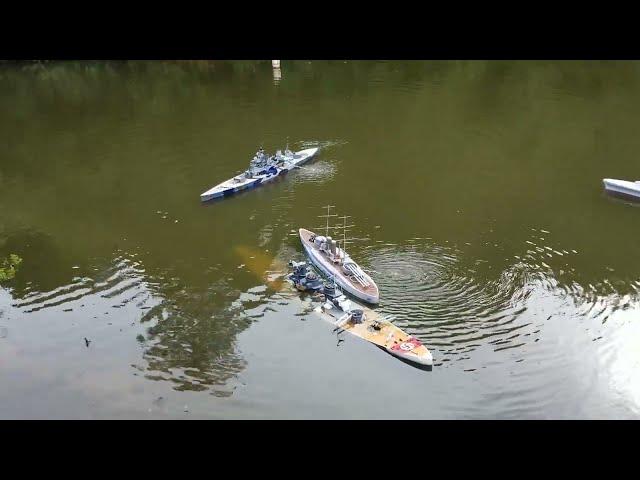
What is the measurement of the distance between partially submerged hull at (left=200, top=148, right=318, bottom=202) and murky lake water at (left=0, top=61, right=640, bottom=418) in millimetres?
1076

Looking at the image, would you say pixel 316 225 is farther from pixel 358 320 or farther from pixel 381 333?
pixel 381 333

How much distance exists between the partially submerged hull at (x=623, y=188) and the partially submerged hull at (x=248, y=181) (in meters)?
31.8

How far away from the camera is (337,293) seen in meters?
42.1

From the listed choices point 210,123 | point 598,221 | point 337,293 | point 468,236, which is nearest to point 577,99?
point 598,221

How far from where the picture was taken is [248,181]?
60812mm

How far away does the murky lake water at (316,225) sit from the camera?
35.4 m

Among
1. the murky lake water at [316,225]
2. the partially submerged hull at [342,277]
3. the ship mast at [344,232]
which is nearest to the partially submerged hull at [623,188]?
the murky lake water at [316,225]

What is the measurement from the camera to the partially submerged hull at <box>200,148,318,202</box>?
58.9 m

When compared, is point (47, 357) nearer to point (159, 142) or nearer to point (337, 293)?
point (337, 293)

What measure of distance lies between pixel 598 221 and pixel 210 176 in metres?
39.7

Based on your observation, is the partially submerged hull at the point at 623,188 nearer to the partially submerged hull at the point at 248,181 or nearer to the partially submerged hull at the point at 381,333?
the partially submerged hull at the point at 381,333

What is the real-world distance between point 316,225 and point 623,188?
30.1m

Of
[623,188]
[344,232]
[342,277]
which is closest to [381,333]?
[342,277]

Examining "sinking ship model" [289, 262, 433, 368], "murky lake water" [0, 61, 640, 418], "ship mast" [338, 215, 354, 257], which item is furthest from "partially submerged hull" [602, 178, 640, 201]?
"sinking ship model" [289, 262, 433, 368]
